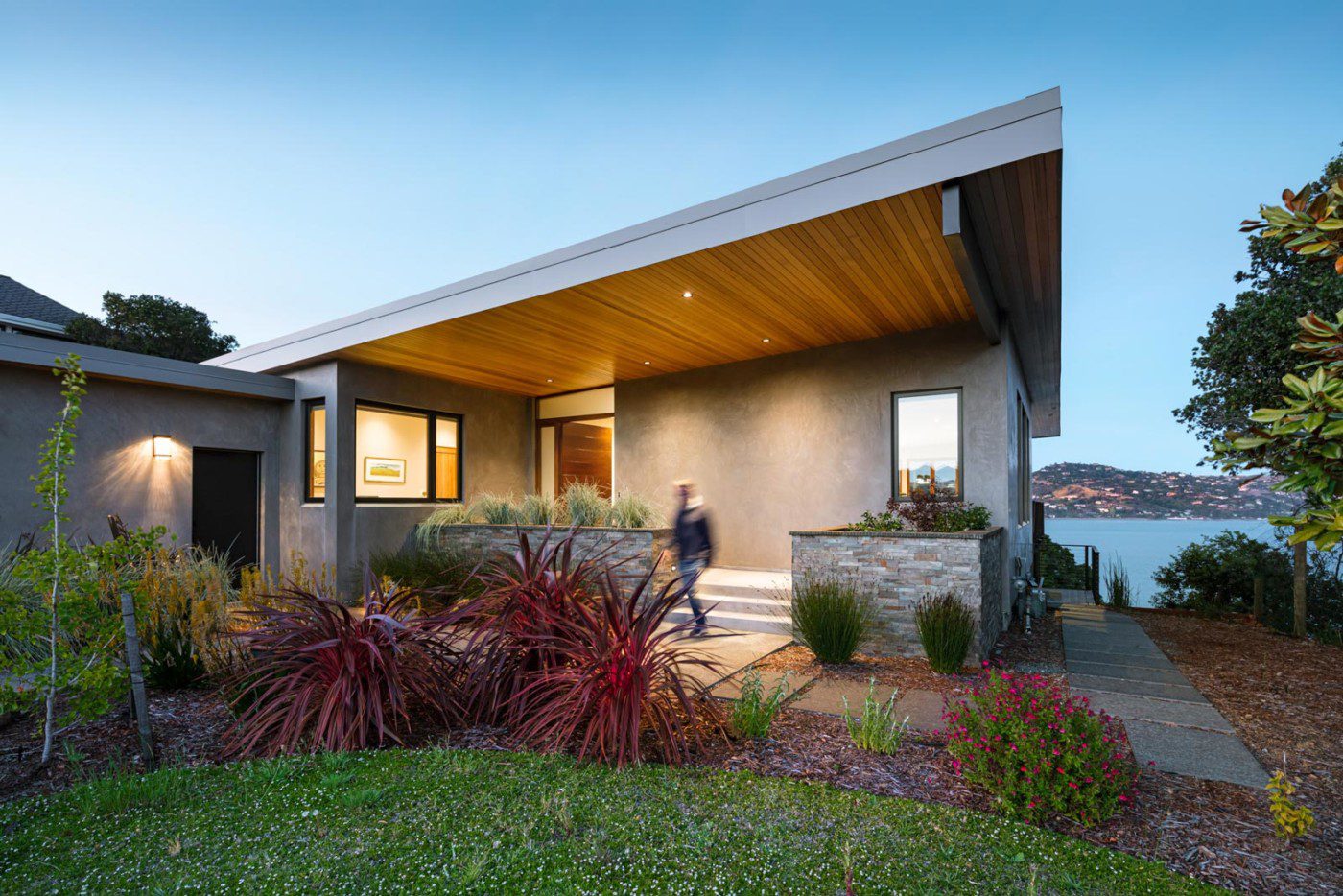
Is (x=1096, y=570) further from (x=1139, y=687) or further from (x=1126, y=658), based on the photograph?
(x=1139, y=687)

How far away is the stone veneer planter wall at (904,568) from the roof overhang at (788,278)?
212 cm

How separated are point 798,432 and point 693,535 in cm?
251

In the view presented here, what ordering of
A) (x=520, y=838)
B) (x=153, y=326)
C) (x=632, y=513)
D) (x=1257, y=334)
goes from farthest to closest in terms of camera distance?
(x=153, y=326) → (x=632, y=513) → (x=1257, y=334) → (x=520, y=838)

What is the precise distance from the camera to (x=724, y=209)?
497 cm

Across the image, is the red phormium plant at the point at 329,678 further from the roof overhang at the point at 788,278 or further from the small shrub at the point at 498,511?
the small shrub at the point at 498,511

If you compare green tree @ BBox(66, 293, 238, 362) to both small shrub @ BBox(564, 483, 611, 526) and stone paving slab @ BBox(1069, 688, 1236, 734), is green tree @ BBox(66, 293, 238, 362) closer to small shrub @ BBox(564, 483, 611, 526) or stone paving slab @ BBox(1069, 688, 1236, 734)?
small shrub @ BBox(564, 483, 611, 526)

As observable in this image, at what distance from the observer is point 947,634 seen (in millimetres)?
5008

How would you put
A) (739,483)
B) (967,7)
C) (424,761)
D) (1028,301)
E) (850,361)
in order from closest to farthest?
1. (424,761)
2. (1028,301)
3. (850,361)
4. (739,483)
5. (967,7)

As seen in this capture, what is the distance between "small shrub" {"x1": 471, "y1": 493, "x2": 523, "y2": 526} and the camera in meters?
8.60

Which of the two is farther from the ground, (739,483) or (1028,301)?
(1028,301)

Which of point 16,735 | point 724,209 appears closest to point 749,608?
point 724,209

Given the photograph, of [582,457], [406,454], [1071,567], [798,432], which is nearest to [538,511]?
[406,454]

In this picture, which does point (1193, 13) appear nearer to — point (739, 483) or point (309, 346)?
point (739, 483)

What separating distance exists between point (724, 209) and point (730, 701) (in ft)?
11.5
